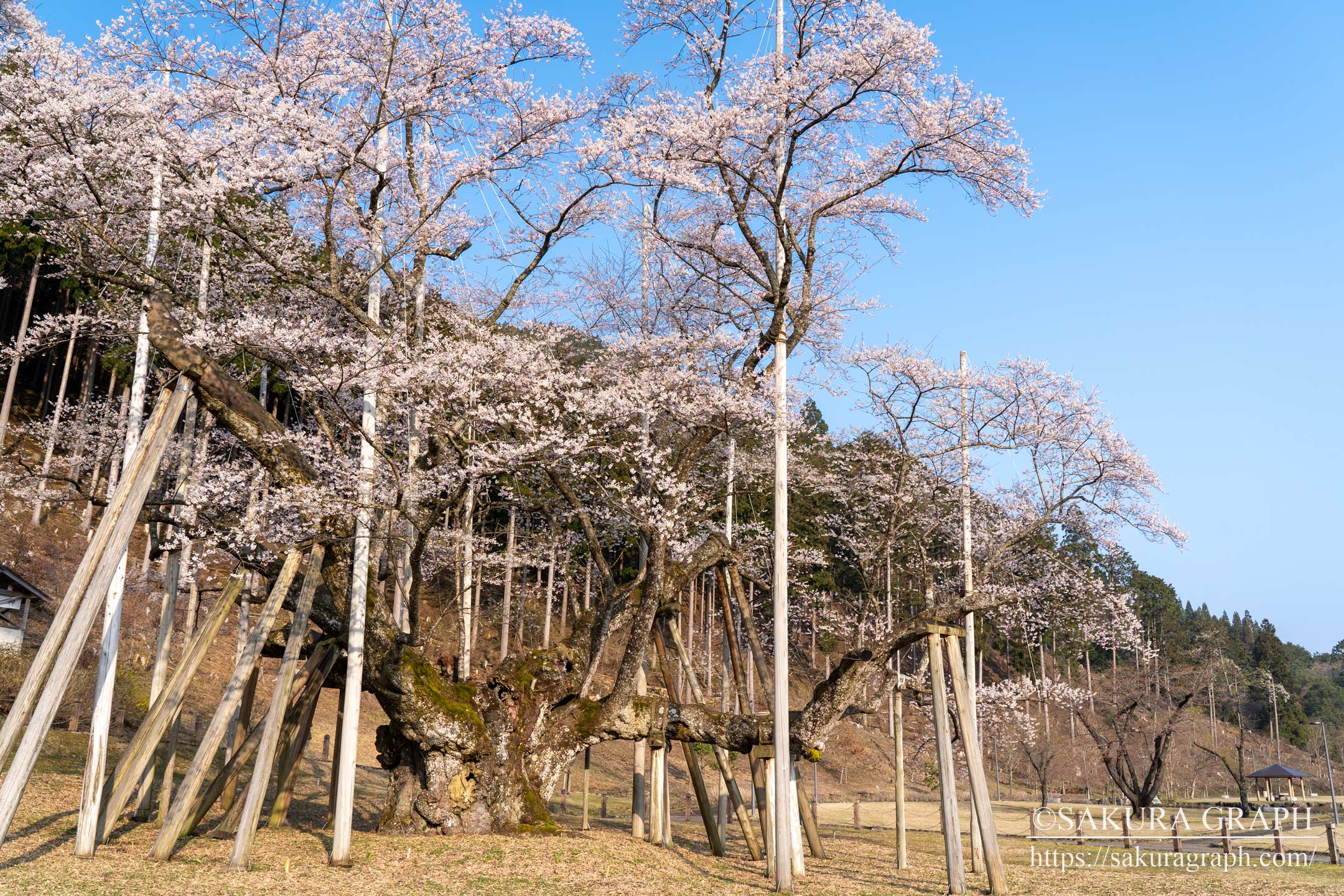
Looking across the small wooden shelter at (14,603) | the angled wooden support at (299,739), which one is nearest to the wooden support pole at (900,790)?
the angled wooden support at (299,739)

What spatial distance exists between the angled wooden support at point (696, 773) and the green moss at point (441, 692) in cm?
330

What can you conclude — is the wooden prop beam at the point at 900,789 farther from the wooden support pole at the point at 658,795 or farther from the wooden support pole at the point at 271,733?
the wooden support pole at the point at 271,733

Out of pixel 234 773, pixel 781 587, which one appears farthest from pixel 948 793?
pixel 234 773

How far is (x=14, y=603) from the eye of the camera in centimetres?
2286

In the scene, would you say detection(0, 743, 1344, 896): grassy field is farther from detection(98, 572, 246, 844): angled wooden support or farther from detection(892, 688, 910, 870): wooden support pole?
detection(98, 572, 246, 844): angled wooden support

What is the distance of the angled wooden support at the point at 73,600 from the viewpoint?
7988 millimetres

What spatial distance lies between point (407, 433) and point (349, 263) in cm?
287

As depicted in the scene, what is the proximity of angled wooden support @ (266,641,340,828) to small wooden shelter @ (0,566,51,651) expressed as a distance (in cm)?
1375

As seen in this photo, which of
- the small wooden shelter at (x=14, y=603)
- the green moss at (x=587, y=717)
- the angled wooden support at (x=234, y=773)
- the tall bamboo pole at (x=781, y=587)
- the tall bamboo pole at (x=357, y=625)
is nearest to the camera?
the tall bamboo pole at (x=357, y=625)

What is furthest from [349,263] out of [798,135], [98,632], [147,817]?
[98,632]

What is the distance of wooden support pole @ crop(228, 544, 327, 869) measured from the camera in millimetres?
9391

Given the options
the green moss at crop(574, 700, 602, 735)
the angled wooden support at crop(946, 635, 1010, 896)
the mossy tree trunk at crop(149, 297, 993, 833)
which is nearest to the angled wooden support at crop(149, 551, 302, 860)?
the mossy tree trunk at crop(149, 297, 993, 833)

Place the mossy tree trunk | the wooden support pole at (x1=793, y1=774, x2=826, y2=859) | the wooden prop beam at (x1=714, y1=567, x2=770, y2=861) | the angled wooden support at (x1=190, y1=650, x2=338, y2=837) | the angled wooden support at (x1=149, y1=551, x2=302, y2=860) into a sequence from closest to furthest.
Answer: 1. the angled wooden support at (x1=149, y1=551, x2=302, y2=860)
2. the angled wooden support at (x1=190, y1=650, x2=338, y2=837)
3. the mossy tree trunk
4. the wooden prop beam at (x1=714, y1=567, x2=770, y2=861)
5. the wooden support pole at (x1=793, y1=774, x2=826, y2=859)

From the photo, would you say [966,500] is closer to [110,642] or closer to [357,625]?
[357,625]
